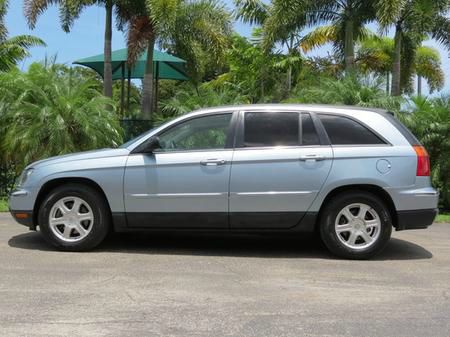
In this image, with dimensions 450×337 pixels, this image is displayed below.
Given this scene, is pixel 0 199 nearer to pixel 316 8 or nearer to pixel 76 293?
pixel 76 293

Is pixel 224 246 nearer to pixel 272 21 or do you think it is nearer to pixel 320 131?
pixel 320 131

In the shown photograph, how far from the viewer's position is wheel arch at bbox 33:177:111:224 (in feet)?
22.2

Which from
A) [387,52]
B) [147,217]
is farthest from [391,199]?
[387,52]

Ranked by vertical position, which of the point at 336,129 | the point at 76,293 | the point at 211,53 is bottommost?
the point at 76,293

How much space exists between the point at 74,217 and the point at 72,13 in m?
12.7

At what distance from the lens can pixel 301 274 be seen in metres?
6.00

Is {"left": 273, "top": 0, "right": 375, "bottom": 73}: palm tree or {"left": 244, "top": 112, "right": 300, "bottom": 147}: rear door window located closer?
{"left": 244, "top": 112, "right": 300, "bottom": 147}: rear door window

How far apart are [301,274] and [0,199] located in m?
8.19

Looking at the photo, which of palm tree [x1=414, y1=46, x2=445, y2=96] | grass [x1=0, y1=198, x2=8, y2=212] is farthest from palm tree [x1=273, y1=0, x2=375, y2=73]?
palm tree [x1=414, y1=46, x2=445, y2=96]

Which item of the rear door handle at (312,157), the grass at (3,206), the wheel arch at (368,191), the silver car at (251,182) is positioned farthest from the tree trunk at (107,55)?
the wheel arch at (368,191)

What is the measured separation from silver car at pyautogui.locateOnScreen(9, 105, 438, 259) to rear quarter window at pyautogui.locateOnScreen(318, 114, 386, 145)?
0.04 ft

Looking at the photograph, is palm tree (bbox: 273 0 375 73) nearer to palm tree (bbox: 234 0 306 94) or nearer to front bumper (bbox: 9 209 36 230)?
palm tree (bbox: 234 0 306 94)

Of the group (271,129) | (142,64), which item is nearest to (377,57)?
(142,64)

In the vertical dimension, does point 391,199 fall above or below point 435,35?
below
